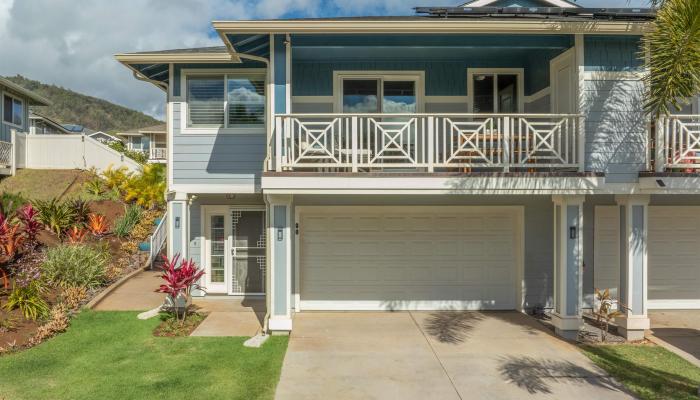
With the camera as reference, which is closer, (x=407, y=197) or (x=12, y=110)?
(x=407, y=197)

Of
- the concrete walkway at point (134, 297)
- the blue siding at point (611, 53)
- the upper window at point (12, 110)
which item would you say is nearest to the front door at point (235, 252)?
the concrete walkway at point (134, 297)

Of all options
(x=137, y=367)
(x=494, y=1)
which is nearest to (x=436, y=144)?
(x=137, y=367)

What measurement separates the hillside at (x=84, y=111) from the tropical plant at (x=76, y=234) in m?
74.3

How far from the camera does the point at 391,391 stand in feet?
19.2

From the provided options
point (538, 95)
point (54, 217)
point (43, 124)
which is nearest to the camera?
point (538, 95)

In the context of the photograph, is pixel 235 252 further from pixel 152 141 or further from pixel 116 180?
pixel 152 141

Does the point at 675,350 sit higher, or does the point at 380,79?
the point at 380,79

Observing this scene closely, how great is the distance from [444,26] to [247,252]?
22.2 ft

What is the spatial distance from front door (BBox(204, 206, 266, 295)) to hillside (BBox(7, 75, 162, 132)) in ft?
255

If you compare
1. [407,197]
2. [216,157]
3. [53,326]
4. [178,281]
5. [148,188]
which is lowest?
[53,326]

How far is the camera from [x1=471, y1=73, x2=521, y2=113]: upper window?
10.2 m

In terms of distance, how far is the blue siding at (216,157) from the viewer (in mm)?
9789

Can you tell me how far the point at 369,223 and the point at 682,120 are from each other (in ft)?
21.4

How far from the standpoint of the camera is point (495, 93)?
1019 centimetres
